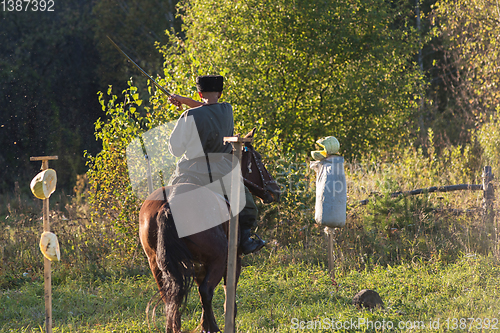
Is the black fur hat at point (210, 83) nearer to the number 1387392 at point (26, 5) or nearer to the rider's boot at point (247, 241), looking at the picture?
the rider's boot at point (247, 241)

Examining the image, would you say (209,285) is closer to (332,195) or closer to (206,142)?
(206,142)

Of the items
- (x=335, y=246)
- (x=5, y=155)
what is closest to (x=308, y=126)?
(x=335, y=246)

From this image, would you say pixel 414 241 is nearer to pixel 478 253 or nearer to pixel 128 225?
pixel 478 253

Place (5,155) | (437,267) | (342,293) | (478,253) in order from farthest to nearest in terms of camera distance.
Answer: (5,155) < (478,253) < (437,267) < (342,293)

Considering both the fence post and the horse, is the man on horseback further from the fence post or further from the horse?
the fence post

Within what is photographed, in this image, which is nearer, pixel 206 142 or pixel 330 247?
pixel 206 142

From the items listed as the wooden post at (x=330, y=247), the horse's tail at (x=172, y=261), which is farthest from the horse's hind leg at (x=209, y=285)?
the wooden post at (x=330, y=247)

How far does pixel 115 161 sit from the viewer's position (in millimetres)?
7379

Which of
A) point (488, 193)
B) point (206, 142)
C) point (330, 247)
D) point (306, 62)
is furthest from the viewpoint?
point (306, 62)

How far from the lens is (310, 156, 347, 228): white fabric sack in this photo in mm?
6031

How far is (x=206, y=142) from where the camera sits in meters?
4.68

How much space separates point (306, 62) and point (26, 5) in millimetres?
13498

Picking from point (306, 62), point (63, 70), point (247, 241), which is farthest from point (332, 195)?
point (63, 70)

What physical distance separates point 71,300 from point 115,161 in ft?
7.30
